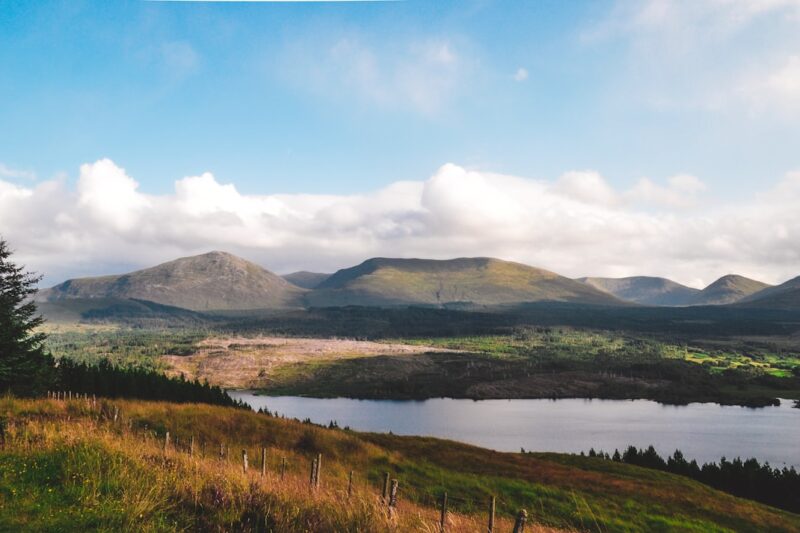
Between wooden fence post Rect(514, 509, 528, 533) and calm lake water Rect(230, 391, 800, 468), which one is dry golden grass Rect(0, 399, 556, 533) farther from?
calm lake water Rect(230, 391, 800, 468)

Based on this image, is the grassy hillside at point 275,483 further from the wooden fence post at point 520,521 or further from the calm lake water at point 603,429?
the calm lake water at point 603,429

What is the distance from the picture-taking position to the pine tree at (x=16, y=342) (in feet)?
174

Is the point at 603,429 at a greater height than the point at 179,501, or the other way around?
the point at 179,501

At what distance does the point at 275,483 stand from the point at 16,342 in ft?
169

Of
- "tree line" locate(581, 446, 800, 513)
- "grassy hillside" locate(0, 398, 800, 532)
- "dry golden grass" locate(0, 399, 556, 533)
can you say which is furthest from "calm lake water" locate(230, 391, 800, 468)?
"dry golden grass" locate(0, 399, 556, 533)

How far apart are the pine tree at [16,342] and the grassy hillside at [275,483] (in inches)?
557

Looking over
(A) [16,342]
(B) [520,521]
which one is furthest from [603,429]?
(B) [520,521]

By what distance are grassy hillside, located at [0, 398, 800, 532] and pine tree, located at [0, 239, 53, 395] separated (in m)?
14.1

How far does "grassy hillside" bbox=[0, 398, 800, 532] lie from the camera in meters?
13.5

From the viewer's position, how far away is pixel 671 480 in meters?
59.8

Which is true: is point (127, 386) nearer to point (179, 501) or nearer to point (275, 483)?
point (275, 483)

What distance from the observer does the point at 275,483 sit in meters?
17.3

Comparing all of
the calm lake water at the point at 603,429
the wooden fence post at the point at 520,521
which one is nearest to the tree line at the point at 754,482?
the calm lake water at the point at 603,429

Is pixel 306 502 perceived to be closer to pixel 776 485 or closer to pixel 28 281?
pixel 28 281
